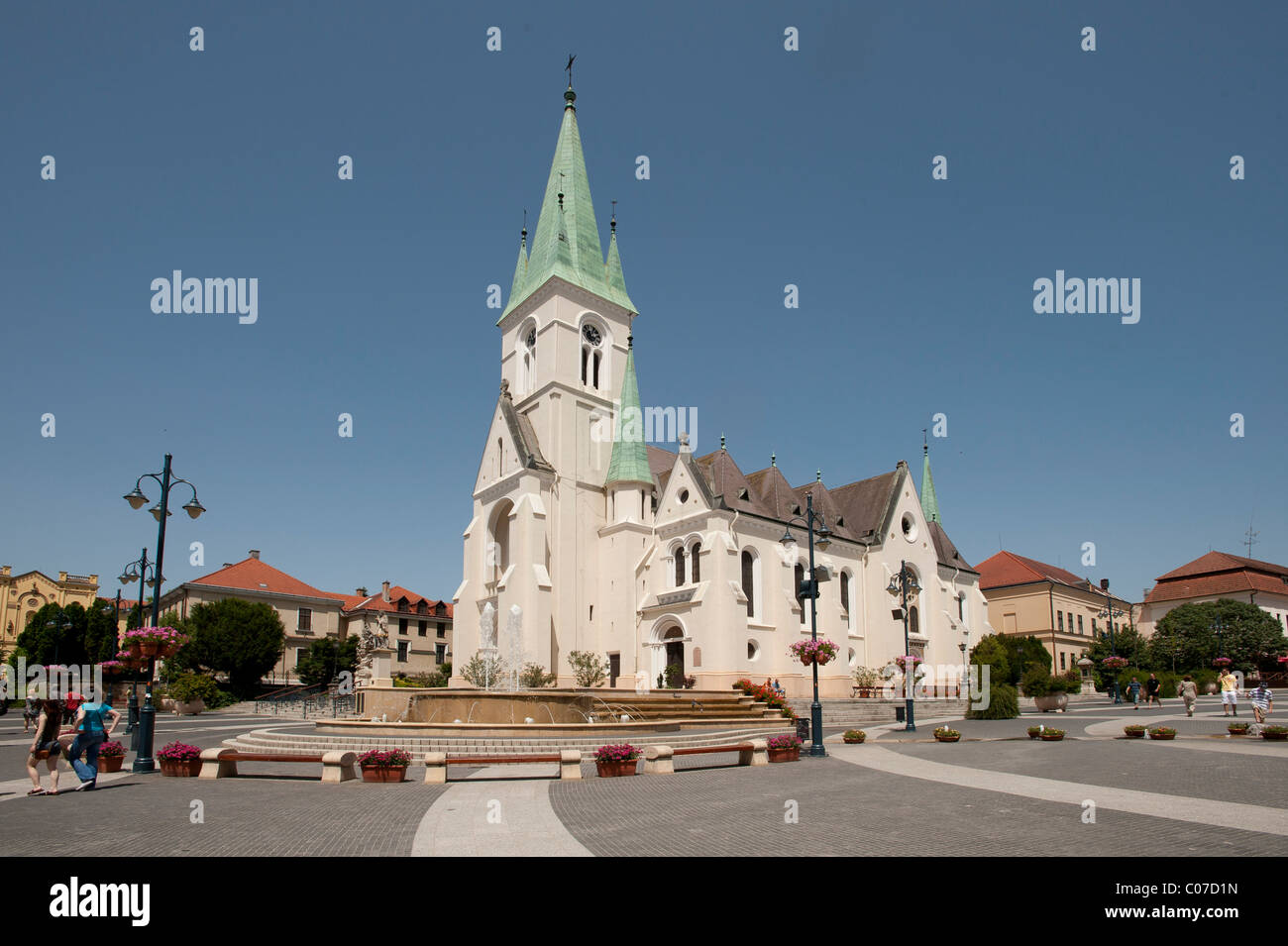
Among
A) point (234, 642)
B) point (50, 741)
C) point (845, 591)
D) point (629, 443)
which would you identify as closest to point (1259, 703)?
point (845, 591)

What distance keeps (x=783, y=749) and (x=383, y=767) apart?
358 inches

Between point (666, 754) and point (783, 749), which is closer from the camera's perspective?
point (666, 754)

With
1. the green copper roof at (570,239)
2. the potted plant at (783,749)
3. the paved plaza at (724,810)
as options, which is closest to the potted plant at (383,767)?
the paved plaza at (724,810)

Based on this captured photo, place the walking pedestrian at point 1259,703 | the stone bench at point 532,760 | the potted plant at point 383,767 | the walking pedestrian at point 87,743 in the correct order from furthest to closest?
the walking pedestrian at point 1259,703 → the potted plant at point 383,767 → the stone bench at point 532,760 → the walking pedestrian at point 87,743

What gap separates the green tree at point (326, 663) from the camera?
199ft

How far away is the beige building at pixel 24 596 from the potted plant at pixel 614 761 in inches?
3780

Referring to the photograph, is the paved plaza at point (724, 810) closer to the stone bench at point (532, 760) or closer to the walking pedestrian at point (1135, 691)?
the stone bench at point (532, 760)

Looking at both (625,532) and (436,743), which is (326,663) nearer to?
(625,532)

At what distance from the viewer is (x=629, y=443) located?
164 ft
